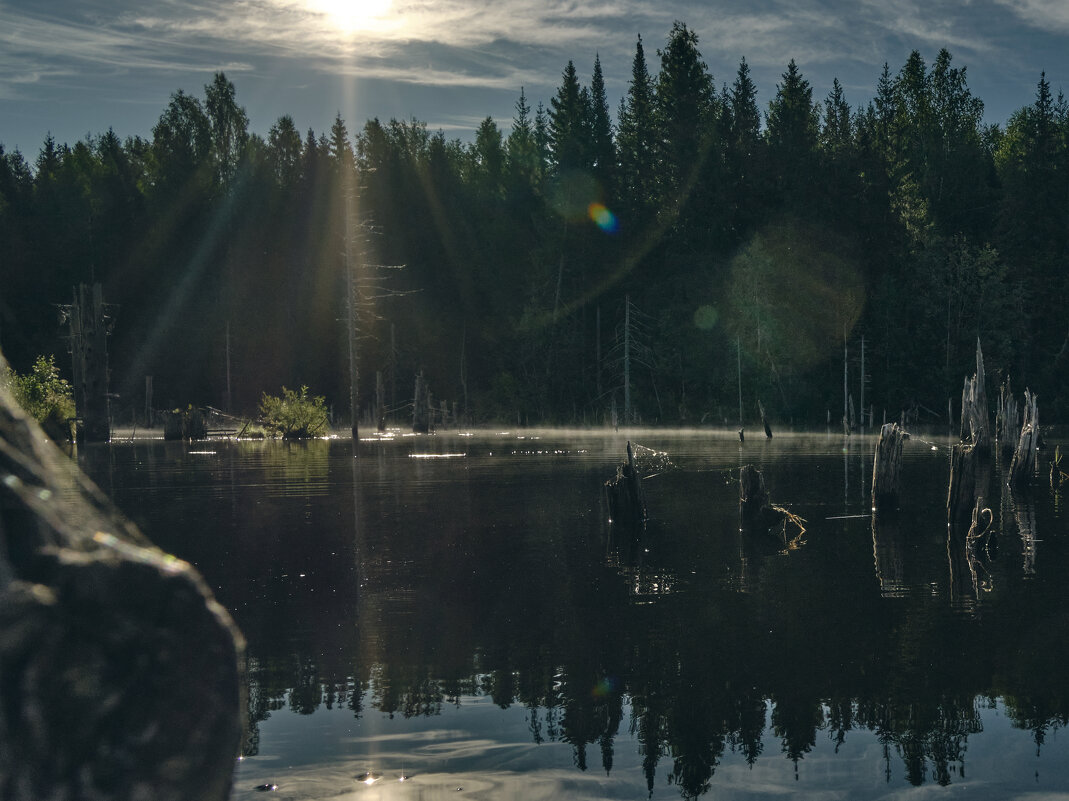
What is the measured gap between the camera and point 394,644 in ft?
41.5

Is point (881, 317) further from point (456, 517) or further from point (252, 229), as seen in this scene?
point (456, 517)

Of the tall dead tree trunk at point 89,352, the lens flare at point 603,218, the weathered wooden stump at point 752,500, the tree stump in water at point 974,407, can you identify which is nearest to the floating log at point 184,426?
the tall dead tree trunk at point 89,352

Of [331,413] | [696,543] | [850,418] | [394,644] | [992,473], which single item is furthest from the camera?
[331,413]

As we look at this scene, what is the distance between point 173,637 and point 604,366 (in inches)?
3293

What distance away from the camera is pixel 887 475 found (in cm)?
2428

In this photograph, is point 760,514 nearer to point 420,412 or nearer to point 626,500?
point 626,500

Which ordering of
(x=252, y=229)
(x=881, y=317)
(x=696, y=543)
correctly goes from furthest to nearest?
1. (x=252, y=229)
2. (x=881, y=317)
3. (x=696, y=543)

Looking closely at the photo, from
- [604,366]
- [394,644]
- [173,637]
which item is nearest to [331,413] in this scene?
[604,366]

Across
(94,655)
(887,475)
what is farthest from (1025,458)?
(94,655)

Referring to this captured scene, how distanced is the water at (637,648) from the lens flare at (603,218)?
61498 mm

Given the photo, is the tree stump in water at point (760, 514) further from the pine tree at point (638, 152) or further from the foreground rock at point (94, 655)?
the pine tree at point (638, 152)

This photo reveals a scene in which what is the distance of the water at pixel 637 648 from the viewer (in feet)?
27.7

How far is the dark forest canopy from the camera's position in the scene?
78.8 metres

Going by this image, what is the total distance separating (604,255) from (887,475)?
63.9 m
